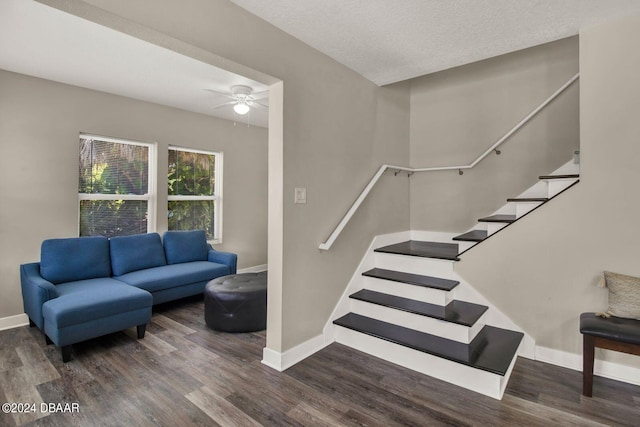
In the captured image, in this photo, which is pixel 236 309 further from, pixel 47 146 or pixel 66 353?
pixel 47 146

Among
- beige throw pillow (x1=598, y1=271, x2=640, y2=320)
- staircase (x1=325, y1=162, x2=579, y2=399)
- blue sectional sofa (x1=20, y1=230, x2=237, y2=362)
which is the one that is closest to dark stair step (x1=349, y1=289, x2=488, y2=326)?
staircase (x1=325, y1=162, x2=579, y2=399)

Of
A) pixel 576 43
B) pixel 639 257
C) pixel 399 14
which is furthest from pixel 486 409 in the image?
pixel 576 43

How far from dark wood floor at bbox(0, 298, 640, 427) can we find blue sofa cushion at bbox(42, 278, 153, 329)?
333mm

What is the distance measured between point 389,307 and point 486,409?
99 cm

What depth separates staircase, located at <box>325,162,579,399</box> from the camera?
2258mm

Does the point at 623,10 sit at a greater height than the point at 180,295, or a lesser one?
greater

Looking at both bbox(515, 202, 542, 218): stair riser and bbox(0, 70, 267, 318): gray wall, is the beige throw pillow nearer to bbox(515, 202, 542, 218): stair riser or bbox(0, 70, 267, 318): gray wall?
bbox(515, 202, 542, 218): stair riser

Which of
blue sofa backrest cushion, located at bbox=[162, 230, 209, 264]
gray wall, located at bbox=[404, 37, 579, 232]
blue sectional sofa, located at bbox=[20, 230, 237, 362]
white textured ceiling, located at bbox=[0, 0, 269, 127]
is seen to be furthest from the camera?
blue sofa backrest cushion, located at bbox=[162, 230, 209, 264]

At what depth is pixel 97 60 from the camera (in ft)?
10.1

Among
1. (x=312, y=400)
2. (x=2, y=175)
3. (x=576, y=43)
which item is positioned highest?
(x=576, y=43)

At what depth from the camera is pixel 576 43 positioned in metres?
3.00

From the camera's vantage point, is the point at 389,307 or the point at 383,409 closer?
the point at 383,409

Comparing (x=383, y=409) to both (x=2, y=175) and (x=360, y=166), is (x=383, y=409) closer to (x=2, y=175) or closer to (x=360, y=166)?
(x=360, y=166)

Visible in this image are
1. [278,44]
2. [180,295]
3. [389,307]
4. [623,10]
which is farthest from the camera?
[180,295]
